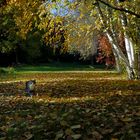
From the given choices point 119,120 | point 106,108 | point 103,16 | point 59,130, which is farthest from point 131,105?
point 103,16

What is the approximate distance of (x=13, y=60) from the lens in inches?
2963

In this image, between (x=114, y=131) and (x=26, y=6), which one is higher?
(x=26, y=6)

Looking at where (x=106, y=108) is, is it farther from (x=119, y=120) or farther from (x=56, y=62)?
(x=56, y=62)

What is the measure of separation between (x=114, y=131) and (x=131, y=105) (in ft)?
11.8

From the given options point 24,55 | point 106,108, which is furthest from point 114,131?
point 24,55

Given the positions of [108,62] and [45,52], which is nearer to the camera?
[108,62]

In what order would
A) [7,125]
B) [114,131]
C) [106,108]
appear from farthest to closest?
[106,108], [7,125], [114,131]

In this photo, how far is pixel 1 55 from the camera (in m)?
70.5

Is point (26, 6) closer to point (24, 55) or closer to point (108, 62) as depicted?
point (108, 62)

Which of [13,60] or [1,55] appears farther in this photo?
[13,60]

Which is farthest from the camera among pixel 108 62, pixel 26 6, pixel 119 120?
pixel 108 62

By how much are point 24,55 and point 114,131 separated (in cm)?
7039

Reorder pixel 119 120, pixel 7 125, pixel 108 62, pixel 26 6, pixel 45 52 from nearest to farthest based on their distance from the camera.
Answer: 1. pixel 119 120
2. pixel 7 125
3. pixel 26 6
4. pixel 108 62
5. pixel 45 52

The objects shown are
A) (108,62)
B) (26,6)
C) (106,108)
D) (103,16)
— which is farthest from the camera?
(108,62)
